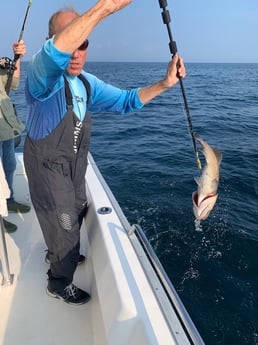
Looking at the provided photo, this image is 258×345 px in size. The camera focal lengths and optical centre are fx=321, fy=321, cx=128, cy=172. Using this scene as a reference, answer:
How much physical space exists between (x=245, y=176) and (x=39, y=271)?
521cm

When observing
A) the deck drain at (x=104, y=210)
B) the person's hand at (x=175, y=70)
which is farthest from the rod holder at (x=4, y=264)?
the person's hand at (x=175, y=70)

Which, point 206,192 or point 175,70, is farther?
point 175,70

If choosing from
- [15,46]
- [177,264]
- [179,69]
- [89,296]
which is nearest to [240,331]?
[177,264]

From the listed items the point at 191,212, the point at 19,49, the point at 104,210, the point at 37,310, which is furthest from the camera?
the point at 191,212

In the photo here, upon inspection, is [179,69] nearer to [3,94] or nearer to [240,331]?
[3,94]

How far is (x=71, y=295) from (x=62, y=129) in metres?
1.35

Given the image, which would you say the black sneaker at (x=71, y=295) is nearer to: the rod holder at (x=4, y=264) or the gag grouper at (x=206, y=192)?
the rod holder at (x=4, y=264)

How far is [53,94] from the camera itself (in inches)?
74.8

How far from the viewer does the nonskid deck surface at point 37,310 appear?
91.7 inches

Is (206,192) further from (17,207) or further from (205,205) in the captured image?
(17,207)

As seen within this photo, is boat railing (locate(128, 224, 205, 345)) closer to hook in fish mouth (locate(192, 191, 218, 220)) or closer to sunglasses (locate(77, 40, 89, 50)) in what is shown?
hook in fish mouth (locate(192, 191, 218, 220))

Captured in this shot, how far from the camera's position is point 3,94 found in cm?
305

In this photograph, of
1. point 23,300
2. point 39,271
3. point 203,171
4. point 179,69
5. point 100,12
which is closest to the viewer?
point 100,12

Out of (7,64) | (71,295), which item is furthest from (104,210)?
(7,64)
